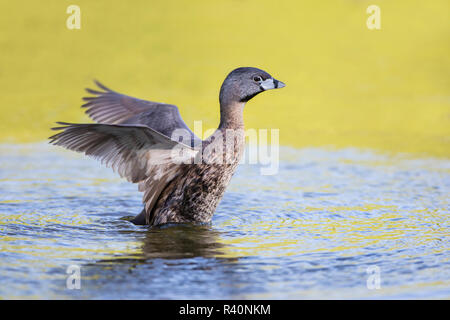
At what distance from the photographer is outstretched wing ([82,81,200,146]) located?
27.5 ft

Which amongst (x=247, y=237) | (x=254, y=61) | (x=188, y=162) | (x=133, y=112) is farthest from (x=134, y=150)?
(x=254, y=61)

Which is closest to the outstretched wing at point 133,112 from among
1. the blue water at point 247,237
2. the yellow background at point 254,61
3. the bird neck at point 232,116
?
the bird neck at point 232,116

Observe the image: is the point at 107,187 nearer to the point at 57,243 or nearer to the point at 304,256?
the point at 57,243

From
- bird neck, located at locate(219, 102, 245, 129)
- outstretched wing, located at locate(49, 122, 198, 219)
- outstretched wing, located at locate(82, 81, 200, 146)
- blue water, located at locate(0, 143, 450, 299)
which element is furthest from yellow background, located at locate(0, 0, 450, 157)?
outstretched wing, located at locate(49, 122, 198, 219)

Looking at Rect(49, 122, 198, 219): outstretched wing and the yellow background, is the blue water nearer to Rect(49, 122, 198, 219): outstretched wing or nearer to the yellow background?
Rect(49, 122, 198, 219): outstretched wing

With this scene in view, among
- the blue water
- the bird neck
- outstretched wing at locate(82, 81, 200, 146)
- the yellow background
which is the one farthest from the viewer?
the yellow background

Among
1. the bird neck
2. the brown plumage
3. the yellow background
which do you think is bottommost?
the brown plumage

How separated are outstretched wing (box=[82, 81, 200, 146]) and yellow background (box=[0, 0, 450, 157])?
3752mm

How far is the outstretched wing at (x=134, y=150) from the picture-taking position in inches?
260

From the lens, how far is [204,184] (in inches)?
291

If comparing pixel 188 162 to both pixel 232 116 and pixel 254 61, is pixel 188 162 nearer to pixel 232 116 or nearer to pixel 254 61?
pixel 232 116

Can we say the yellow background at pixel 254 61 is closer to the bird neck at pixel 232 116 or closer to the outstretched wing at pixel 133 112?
the outstretched wing at pixel 133 112

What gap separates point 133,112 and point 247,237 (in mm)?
2940
